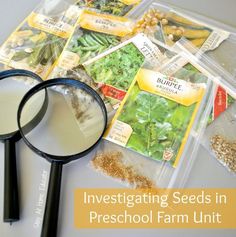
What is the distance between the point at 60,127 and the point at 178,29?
0.38 m

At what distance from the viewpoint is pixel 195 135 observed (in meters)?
0.67

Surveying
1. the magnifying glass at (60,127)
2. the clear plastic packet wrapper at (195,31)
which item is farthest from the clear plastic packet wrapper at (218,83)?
the magnifying glass at (60,127)

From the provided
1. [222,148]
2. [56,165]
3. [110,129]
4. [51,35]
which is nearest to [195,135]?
[222,148]

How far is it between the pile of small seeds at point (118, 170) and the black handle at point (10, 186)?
15cm

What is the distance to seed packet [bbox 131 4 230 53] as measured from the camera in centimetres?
81

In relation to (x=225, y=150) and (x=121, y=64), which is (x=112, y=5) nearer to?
(x=121, y=64)

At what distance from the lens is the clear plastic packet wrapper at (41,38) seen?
78 cm

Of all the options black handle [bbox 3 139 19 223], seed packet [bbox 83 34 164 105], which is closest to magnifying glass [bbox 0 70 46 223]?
black handle [bbox 3 139 19 223]

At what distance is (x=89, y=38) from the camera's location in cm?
82

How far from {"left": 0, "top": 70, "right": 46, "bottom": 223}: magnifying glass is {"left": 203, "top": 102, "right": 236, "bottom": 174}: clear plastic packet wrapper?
34 cm

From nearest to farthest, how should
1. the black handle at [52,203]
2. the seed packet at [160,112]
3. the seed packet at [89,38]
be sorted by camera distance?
the black handle at [52,203]
the seed packet at [160,112]
the seed packet at [89,38]

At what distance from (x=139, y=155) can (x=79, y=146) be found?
0.38ft

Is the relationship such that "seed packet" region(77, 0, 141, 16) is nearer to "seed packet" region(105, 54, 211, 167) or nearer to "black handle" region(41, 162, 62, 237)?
"seed packet" region(105, 54, 211, 167)

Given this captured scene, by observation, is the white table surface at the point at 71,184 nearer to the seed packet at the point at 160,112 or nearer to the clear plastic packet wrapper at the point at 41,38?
the seed packet at the point at 160,112
